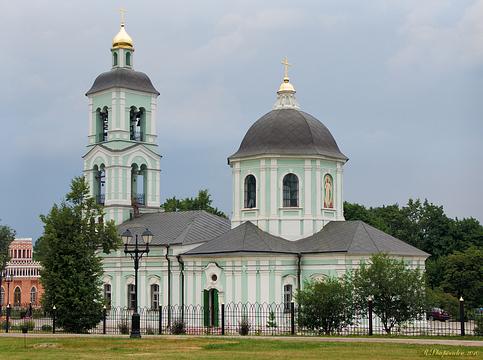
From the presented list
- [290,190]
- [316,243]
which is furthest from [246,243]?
[290,190]

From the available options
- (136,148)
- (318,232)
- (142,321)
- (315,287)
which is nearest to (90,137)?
(136,148)

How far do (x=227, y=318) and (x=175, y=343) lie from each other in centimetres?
1648

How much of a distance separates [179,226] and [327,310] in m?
17.9

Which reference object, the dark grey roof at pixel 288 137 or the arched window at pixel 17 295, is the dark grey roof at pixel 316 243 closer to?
the dark grey roof at pixel 288 137

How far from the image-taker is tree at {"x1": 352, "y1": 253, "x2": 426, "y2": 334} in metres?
31.8

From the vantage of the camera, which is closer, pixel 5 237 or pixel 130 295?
pixel 130 295

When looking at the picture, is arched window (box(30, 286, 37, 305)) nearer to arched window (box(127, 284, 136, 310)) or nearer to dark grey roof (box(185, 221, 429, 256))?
arched window (box(127, 284, 136, 310))

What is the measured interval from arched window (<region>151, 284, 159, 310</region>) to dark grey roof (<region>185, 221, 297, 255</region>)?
4.14 m

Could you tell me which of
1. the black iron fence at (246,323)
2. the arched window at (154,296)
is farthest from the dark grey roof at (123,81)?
the black iron fence at (246,323)

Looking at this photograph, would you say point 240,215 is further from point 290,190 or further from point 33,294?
point 33,294

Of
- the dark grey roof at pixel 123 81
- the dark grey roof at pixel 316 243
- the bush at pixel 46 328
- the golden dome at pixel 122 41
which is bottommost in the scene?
the bush at pixel 46 328

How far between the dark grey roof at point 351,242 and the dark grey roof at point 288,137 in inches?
158

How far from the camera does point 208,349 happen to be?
2362cm

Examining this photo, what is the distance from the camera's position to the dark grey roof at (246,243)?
138 feet
